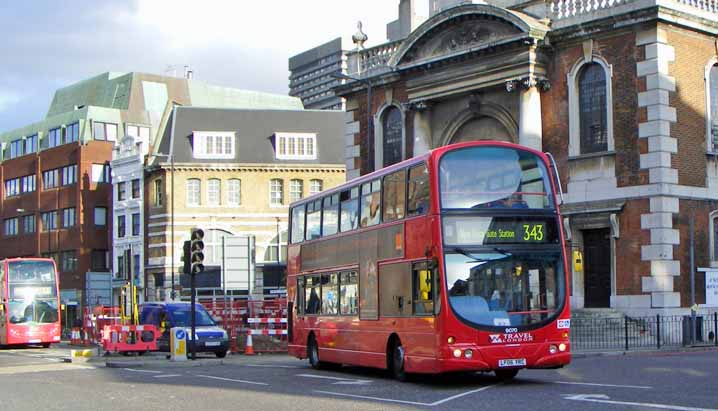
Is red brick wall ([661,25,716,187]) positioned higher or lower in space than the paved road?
higher

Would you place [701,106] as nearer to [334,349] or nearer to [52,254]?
[334,349]

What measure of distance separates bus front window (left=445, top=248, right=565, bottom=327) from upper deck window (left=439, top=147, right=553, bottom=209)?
2.82 ft

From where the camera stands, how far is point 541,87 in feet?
116

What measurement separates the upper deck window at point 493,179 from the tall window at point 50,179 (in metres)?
66.9

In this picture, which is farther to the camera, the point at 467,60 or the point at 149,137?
the point at 149,137

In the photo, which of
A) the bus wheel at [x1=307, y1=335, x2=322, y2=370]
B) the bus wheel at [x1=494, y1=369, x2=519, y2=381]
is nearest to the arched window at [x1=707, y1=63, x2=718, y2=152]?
the bus wheel at [x1=307, y1=335, x2=322, y2=370]

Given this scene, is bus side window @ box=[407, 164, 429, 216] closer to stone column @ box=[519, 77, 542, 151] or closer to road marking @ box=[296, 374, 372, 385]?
road marking @ box=[296, 374, 372, 385]

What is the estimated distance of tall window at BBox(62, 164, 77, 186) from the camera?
78.4 meters

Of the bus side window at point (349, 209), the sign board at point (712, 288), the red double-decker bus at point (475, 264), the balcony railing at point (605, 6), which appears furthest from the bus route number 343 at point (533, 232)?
the balcony railing at point (605, 6)

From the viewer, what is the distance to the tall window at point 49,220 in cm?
8048

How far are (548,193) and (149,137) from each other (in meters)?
66.9

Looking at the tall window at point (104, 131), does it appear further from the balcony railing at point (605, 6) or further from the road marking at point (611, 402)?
the road marking at point (611, 402)

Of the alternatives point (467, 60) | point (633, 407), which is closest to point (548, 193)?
point (633, 407)

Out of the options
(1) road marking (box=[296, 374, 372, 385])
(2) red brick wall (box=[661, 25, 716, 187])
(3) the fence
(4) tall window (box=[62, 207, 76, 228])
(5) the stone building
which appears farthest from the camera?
(4) tall window (box=[62, 207, 76, 228])
